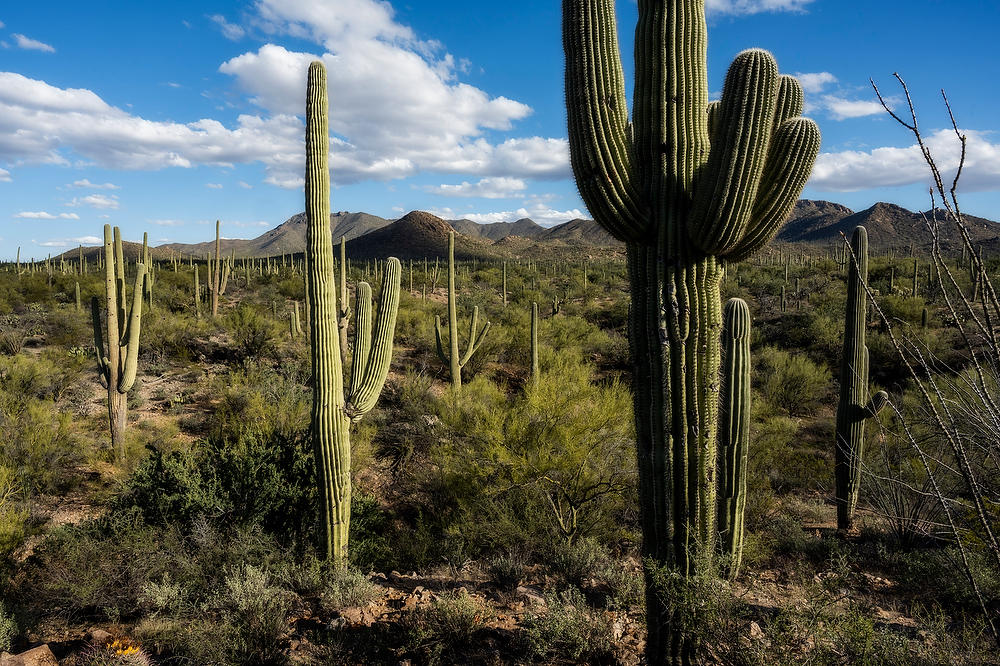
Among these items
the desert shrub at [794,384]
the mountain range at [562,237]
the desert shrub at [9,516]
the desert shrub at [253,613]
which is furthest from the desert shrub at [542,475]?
the mountain range at [562,237]

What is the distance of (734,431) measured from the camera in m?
6.21

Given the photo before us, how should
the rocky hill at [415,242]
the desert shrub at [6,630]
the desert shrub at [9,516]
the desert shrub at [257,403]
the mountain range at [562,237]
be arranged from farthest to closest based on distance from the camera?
the rocky hill at [415,242] → the mountain range at [562,237] → the desert shrub at [257,403] → the desert shrub at [9,516] → the desert shrub at [6,630]

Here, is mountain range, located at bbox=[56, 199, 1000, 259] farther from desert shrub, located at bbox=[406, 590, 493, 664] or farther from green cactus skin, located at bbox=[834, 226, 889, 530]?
desert shrub, located at bbox=[406, 590, 493, 664]

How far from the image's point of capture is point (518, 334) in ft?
57.5

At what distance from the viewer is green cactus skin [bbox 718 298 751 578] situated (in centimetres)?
608

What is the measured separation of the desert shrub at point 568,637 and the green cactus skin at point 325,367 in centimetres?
237

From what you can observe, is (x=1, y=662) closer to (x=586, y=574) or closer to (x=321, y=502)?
(x=321, y=502)

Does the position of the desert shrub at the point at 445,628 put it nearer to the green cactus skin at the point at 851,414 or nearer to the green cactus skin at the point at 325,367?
the green cactus skin at the point at 325,367

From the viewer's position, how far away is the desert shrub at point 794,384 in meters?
13.5

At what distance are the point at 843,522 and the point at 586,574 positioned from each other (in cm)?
452

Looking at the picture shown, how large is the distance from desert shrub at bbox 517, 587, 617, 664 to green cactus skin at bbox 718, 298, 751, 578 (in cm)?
207

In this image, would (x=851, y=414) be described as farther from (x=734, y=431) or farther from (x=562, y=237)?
(x=562, y=237)

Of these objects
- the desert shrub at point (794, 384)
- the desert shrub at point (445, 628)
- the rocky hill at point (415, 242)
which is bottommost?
the desert shrub at point (445, 628)

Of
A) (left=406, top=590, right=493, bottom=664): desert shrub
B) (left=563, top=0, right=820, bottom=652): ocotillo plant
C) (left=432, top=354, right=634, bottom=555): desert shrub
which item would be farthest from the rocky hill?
(left=563, top=0, right=820, bottom=652): ocotillo plant
